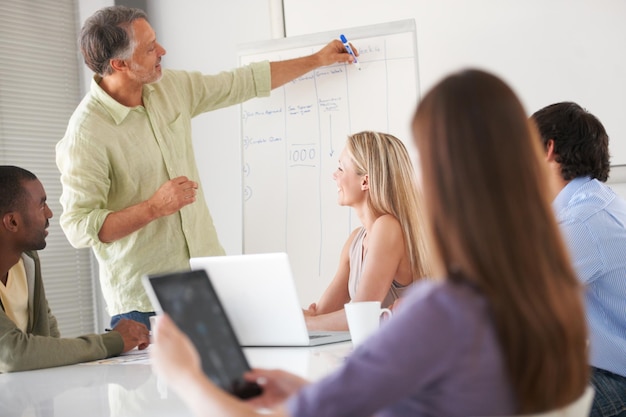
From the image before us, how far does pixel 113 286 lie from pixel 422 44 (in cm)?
152

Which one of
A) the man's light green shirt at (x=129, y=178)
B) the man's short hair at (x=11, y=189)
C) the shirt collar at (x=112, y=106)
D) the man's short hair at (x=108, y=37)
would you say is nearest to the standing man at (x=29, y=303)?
the man's short hair at (x=11, y=189)

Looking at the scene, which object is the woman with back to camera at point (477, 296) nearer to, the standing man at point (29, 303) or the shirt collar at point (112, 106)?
the standing man at point (29, 303)

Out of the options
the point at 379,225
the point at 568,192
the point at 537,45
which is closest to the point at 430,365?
the point at 568,192

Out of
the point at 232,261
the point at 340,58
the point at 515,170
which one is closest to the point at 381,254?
the point at 232,261

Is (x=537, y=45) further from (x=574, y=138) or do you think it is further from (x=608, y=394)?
(x=608, y=394)

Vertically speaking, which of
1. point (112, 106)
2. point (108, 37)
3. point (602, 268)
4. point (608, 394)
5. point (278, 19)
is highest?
point (278, 19)

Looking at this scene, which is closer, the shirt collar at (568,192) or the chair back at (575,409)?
the chair back at (575,409)

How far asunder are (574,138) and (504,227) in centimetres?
143

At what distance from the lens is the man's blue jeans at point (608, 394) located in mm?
1943

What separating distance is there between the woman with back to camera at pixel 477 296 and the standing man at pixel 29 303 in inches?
54.1

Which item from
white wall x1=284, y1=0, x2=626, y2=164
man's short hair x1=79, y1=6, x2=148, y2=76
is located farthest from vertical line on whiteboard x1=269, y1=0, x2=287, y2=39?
man's short hair x1=79, y1=6, x2=148, y2=76

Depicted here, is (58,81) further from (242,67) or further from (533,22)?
(533,22)

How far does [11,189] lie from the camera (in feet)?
8.18

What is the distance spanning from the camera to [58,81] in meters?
4.15
